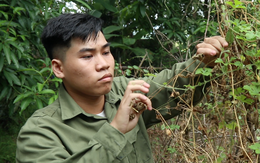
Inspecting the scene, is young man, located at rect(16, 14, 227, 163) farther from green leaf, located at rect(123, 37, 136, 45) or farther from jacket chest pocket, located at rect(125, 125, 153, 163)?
green leaf, located at rect(123, 37, 136, 45)

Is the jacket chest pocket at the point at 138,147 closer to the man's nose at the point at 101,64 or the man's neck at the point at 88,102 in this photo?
the man's neck at the point at 88,102

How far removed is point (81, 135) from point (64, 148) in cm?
12

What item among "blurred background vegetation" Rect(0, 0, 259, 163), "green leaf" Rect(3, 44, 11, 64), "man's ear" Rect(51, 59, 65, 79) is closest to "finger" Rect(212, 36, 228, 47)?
"blurred background vegetation" Rect(0, 0, 259, 163)

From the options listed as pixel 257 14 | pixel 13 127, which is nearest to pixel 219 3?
pixel 257 14

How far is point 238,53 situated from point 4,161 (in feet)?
12.2

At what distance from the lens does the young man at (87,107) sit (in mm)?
1455

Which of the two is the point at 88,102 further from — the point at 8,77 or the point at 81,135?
the point at 8,77

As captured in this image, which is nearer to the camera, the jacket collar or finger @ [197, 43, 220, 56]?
finger @ [197, 43, 220, 56]

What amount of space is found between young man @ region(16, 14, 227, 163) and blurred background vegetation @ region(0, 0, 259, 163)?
1.76 feet

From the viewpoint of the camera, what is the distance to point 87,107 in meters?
1.79

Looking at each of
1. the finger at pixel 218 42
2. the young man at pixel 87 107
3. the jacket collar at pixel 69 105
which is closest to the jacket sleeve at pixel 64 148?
the young man at pixel 87 107

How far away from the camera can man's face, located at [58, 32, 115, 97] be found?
161 centimetres

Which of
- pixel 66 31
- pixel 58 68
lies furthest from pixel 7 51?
pixel 66 31

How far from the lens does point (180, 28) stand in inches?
134
